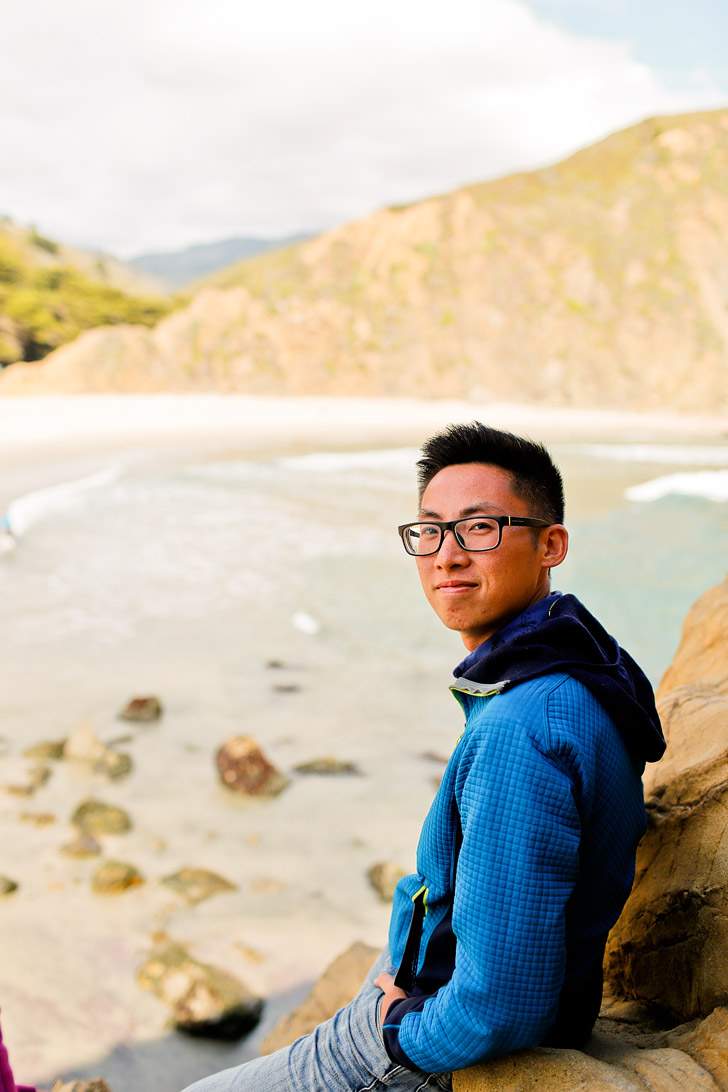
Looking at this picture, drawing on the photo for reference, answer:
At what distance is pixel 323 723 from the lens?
6.20 m

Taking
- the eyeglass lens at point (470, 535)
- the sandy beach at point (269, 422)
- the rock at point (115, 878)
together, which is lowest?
the rock at point (115, 878)

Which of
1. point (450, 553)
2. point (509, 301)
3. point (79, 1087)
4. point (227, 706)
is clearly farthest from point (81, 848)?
point (509, 301)

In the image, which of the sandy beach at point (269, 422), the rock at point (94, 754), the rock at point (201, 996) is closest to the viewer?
the rock at point (201, 996)

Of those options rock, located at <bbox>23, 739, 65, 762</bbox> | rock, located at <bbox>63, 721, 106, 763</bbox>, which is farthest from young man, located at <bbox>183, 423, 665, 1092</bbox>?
rock, located at <bbox>23, 739, 65, 762</bbox>

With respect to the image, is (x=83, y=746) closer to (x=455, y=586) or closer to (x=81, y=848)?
(x=81, y=848)

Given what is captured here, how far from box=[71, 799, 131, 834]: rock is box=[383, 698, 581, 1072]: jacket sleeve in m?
3.74

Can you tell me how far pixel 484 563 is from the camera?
150cm

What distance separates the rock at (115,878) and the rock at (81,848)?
0.57 feet

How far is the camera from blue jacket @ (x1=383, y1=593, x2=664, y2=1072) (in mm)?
1150

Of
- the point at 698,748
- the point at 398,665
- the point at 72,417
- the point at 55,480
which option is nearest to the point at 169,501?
the point at 55,480

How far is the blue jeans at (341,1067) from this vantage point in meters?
1.44

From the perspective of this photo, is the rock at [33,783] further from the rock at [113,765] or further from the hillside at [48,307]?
the hillside at [48,307]

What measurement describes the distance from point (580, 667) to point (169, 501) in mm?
17485

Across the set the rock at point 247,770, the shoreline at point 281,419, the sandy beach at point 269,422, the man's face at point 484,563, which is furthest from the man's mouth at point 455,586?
the shoreline at point 281,419
